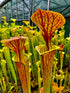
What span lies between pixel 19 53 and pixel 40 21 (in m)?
0.09

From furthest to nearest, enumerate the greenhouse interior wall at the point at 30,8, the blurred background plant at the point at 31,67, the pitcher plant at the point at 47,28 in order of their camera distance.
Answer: the greenhouse interior wall at the point at 30,8, the blurred background plant at the point at 31,67, the pitcher plant at the point at 47,28

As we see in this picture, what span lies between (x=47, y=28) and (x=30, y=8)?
3261mm

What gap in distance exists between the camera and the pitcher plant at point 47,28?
0.59 ft

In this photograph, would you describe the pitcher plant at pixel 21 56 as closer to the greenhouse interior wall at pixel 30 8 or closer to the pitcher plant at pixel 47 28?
the pitcher plant at pixel 47 28

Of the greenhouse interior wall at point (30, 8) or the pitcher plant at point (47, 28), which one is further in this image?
the greenhouse interior wall at point (30, 8)

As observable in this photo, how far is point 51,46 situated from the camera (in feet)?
0.73

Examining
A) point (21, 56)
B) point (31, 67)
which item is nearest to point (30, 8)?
point (31, 67)

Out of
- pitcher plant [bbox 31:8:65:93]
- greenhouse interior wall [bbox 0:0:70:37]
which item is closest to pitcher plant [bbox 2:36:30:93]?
pitcher plant [bbox 31:8:65:93]

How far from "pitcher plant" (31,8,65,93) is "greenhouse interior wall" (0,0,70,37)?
179 centimetres

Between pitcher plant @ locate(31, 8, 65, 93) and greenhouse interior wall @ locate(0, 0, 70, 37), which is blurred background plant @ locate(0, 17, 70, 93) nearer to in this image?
pitcher plant @ locate(31, 8, 65, 93)

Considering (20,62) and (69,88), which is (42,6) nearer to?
(69,88)

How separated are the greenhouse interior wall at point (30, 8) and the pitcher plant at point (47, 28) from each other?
1.79 metres

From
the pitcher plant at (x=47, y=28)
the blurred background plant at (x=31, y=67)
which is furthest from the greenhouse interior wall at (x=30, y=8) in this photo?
the pitcher plant at (x=47, y=28)

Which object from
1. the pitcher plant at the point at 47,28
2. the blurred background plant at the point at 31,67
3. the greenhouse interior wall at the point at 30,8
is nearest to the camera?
the pitcher plant at the point at 47,28
